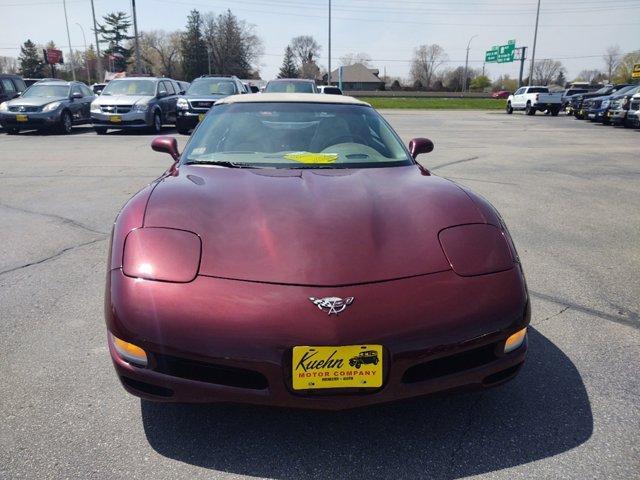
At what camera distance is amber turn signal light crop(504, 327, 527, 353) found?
2.01m

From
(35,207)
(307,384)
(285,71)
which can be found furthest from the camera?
(285,71)

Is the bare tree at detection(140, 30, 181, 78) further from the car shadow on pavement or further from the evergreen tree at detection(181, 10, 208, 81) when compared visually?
the car shadow on pavement

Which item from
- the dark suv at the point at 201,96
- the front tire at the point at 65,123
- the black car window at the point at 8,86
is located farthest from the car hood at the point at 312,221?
the black car window at the point at 8,86

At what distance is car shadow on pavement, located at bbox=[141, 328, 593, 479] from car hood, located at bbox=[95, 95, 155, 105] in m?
14.5

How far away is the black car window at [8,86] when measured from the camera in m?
17.2

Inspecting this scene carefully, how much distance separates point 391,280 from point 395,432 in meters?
0.71

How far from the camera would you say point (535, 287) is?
3.79 m

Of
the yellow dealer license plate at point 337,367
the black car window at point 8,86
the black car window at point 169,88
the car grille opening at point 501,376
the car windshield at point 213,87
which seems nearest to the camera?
the yellow dealer license plate at point 337,367

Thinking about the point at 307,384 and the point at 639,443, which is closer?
the point at 307,384

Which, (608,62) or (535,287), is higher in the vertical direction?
(608,62)

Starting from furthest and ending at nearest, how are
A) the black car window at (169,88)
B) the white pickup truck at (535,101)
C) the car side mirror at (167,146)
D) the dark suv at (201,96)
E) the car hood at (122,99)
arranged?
1. the white pickup truck at (535,101)
2. the black car window at (169,88)
3. the car hood at (122,99)
4. the dark suv at (201,96)
5. the car side mirror at (167,146)

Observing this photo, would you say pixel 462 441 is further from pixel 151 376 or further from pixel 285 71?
pixel 285 71

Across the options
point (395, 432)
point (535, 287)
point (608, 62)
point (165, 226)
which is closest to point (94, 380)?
point (165, 226)

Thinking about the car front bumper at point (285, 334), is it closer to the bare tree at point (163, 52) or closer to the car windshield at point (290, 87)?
the car windshield at point (290, 87)
